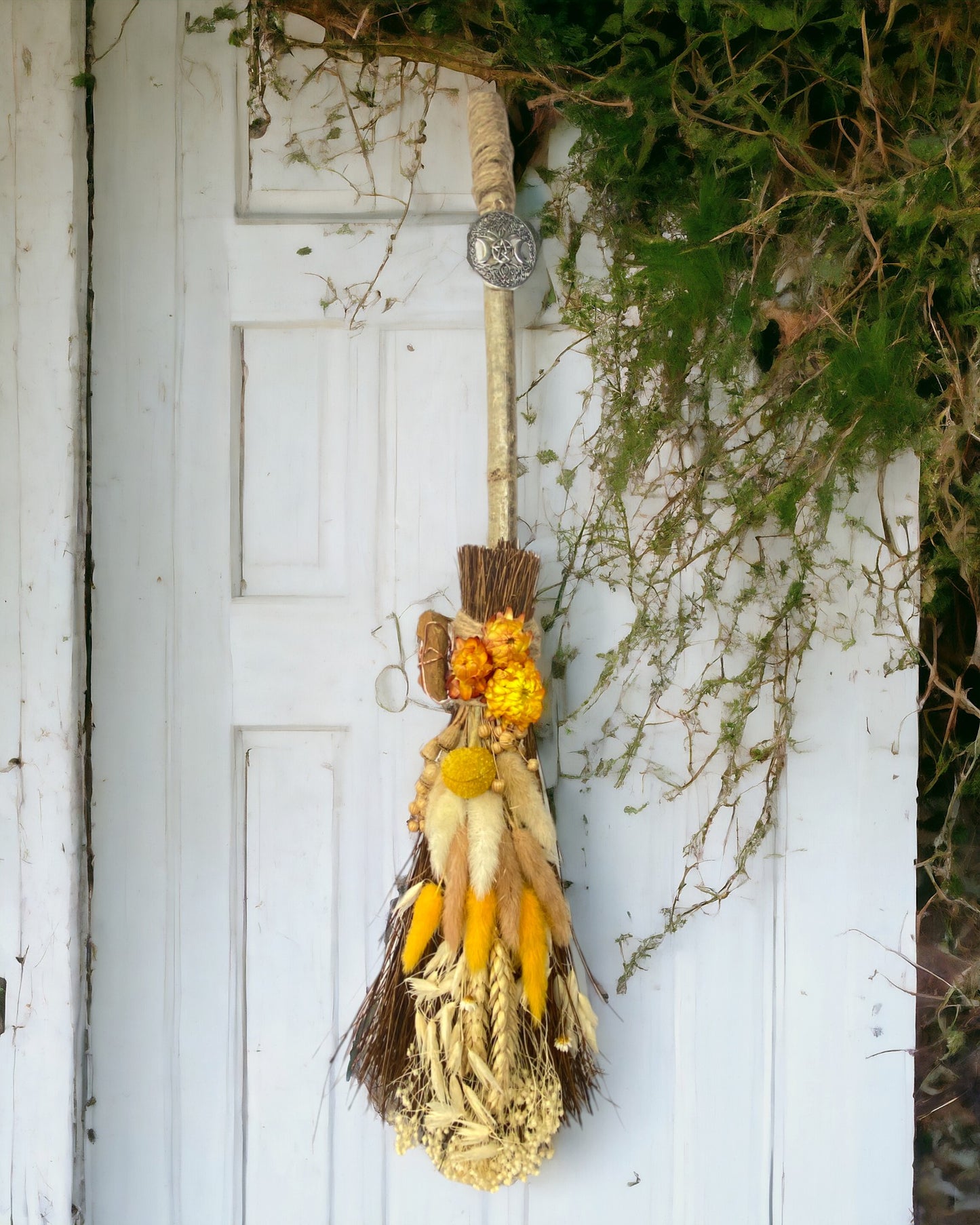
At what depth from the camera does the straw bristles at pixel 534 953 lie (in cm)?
98

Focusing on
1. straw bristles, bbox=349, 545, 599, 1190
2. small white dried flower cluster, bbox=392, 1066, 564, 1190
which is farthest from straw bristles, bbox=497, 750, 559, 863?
small white dried flower cluster, bbox=392, 1066, 564, 1190

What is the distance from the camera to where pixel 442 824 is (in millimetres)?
1004

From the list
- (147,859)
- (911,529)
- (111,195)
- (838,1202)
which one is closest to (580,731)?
(911,529)

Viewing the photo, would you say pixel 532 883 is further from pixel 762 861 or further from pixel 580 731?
pixel 762 861

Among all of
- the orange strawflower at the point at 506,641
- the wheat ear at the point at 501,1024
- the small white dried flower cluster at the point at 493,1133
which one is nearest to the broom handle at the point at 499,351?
the orange strawflower at the point at 506,641

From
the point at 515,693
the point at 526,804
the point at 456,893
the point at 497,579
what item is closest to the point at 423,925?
the point at 456,893

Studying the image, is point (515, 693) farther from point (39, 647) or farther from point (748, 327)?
point (39, 647)

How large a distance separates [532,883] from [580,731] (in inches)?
9.7

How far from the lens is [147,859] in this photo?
1.20 meters

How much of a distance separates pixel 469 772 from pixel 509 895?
156mm

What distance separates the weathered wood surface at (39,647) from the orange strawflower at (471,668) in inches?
21.8

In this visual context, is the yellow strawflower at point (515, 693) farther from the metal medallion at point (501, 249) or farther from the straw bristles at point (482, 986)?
the metal medallion at point (501, 249)

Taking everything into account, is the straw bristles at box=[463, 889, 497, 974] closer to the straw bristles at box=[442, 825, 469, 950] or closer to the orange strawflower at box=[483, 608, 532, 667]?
the straw bristles at box=[442, 825, 469, 950]

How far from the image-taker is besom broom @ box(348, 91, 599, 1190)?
0.99 m
